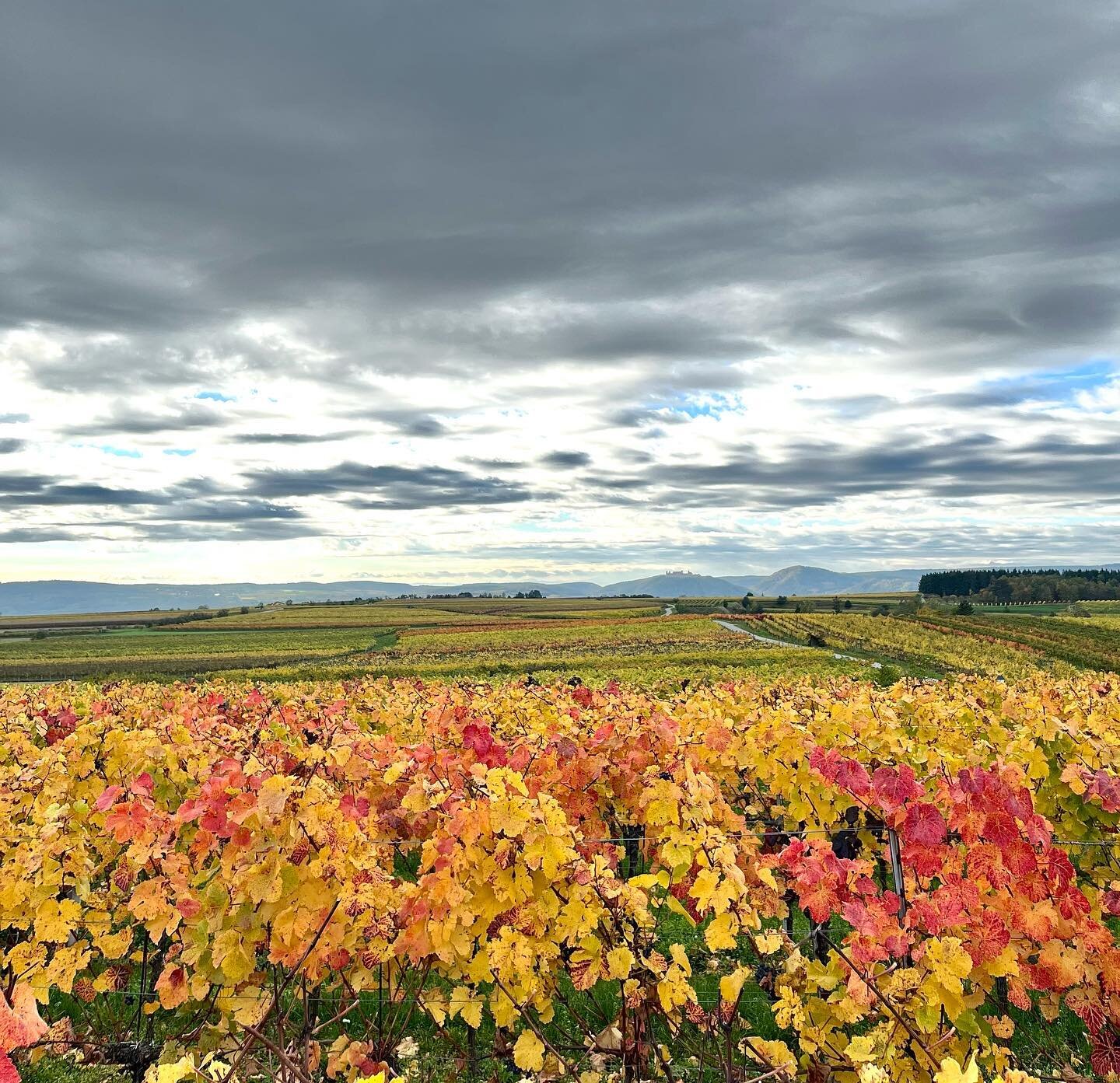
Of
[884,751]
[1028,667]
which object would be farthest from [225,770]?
[1028,667]

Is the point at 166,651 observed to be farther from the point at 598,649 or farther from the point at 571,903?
the point at 571,903

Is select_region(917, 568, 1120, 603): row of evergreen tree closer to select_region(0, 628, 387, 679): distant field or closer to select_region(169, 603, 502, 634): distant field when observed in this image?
select_region(169, 603, 502, 634): distant field

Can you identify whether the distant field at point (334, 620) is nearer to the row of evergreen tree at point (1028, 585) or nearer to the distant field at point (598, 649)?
the distant field at point (598, 649)

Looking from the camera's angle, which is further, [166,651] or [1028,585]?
[1028,585]

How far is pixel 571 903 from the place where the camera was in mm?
4246

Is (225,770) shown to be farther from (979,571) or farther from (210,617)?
(979,571)

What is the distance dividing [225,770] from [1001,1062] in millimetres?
5136

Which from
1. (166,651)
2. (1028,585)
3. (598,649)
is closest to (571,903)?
(598,649)

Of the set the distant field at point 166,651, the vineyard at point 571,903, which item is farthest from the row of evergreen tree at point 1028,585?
the vineyard at point 571,903

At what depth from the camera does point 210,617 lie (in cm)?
13550

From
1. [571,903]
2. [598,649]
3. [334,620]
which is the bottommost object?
[598,649]

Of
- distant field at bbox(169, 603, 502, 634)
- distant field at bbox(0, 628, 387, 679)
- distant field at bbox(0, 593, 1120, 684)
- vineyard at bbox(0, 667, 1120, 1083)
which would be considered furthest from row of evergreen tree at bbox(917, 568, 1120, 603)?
vineyard at bbox(0, 667, 1120, 1083)

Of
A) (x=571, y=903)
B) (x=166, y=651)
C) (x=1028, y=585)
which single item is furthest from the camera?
(x=1028, y=585)

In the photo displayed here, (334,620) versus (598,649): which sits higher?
(334,620)
